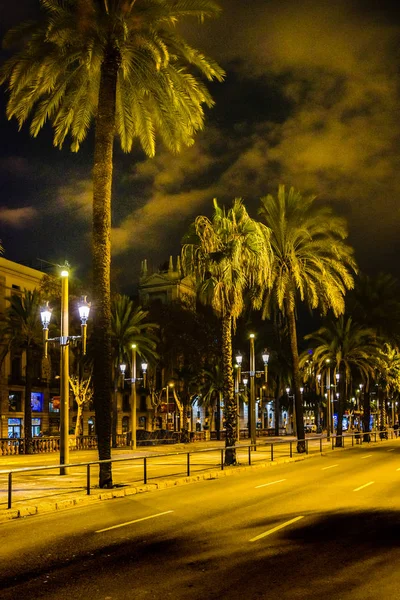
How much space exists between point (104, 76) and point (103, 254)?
548 centimetres

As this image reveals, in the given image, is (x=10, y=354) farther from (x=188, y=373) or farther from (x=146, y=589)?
(x=146, y=589)

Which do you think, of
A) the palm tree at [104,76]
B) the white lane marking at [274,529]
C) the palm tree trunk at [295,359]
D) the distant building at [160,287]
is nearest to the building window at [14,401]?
the distant building at [160,287]

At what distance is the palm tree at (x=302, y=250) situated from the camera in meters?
36.8

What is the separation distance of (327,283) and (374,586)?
29.8m

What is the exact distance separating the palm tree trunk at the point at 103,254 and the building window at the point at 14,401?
158 feet

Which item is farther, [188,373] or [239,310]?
[188,373]

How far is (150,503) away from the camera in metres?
17.2

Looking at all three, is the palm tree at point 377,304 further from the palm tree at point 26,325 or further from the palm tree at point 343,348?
the palm tree at point 26,325

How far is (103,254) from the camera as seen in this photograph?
21016mm

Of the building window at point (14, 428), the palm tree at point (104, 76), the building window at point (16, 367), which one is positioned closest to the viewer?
the palm tree at point (104, 76)

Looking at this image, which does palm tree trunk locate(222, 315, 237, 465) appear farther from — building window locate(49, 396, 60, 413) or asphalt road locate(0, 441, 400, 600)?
building window locate(49, 396, 60, 413)

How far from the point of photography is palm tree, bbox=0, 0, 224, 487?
20562 millimetres

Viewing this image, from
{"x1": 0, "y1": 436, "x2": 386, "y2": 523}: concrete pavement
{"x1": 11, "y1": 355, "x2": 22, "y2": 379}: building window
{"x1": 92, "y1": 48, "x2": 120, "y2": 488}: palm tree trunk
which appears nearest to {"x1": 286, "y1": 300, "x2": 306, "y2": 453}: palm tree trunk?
{"x1": 0, "y1": 436, "x2": 386, "y2": 523}: concrete pavement

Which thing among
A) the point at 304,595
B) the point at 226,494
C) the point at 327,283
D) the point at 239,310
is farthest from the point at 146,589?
the point at 327,283
